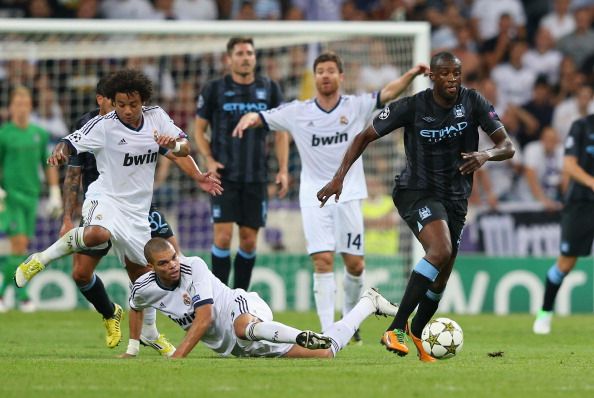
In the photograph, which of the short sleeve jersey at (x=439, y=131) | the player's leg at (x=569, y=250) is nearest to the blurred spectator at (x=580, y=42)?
the player's leg at (x=569, y=250)

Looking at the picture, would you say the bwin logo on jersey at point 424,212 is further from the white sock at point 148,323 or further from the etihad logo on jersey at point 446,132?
the white sock at point 148,323

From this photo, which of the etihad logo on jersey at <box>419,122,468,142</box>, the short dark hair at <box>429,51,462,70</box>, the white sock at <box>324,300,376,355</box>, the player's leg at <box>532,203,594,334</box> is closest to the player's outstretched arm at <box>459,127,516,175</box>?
the etihad logo on jersey at <box>419,122,468,142</box>

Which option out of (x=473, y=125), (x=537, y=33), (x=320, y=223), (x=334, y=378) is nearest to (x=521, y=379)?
(x=334, y=378)

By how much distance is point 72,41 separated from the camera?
59.8 feet

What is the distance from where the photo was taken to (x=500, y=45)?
2223cm

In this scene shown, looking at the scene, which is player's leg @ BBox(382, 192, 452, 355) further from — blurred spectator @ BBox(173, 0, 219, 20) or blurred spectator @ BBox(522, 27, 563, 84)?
blurred spectator @ BBox(522, 27, 563, 84)

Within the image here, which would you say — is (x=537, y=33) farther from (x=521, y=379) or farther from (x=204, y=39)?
(x=521, y=379)

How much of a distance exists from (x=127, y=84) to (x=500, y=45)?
13146 millimetres

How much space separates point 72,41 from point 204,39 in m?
1.96

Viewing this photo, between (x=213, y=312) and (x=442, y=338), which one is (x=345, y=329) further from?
(x=213, y=312)

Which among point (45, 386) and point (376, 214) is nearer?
point (45, 386)

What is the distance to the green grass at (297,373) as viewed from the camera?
7707 mm

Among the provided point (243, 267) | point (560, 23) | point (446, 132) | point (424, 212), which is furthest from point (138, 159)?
point (560, 23)

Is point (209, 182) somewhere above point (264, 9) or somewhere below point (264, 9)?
below
